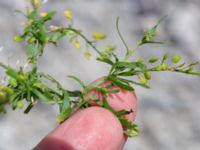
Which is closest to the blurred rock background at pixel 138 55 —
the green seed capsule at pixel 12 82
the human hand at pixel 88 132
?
the human hand at pixel 88 132

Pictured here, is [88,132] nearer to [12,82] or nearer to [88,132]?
[88,132]

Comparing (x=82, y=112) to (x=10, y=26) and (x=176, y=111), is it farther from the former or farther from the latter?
(x=10, y=26)

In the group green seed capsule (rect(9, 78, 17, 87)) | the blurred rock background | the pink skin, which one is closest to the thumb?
the pink skin

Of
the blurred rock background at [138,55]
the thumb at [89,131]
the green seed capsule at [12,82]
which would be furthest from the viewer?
the blurred rock background at [138,55]

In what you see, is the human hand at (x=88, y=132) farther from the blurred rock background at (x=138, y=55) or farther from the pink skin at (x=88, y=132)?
the blurred rock background at (x=138, y=55)

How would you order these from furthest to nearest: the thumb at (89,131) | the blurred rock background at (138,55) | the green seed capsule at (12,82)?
the blurred rock background at (138,55) < the thumb at (89,131) < the green seed capsule at (12,82)

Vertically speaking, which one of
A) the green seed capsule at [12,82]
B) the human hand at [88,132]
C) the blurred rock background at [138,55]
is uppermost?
the green seed capsule at [12,82]

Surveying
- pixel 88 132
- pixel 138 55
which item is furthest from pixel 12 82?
pixel 138 55

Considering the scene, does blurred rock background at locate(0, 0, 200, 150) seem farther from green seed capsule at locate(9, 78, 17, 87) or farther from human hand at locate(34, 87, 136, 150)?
green seed capsule at locate(9, 78, 17, 87)
